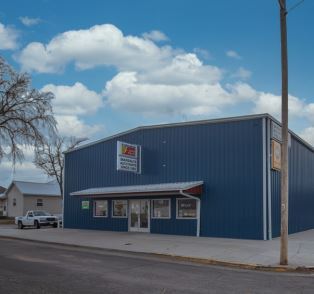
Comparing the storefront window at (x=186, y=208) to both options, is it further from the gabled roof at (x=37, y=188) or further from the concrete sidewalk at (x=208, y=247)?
the gabled roof at (x=37, y=188)

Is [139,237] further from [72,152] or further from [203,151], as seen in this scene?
[72,152]

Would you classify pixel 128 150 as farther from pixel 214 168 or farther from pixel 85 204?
pixel 85 204

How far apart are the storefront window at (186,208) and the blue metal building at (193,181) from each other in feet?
0.19

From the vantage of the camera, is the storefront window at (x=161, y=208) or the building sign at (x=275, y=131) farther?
the storefront window at (x=161, y=208)

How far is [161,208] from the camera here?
29031 mm

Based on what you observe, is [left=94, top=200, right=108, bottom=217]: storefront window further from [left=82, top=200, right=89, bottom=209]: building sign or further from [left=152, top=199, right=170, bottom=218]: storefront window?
[left=152, top=199, right=170, bottom=218]: storefront window

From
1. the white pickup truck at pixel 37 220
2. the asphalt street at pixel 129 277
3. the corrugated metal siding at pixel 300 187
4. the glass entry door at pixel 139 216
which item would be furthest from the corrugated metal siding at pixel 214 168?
the white pickup truck at pixel 37 220

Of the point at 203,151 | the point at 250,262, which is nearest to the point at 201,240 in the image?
the point at 203,151

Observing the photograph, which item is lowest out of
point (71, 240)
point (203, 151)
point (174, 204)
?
point (71, 240)

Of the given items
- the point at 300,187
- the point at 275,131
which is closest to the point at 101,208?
the point at 275,131

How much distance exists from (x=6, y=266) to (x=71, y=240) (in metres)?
10.7

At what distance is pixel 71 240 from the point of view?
2497 centimetres

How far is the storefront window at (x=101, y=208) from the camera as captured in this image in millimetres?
32531

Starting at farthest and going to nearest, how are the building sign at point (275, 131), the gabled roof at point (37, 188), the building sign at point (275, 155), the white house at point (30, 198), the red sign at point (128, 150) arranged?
the gabled roof at point (37, 188)
the white house at point (30, 198)
the red sign at point (128, 150)
the building sign at point (275, 131)
the building sign at point (275, 155)
